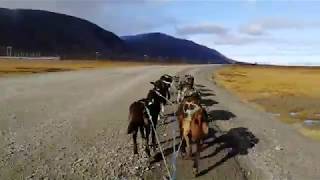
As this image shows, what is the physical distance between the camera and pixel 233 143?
15.0 m

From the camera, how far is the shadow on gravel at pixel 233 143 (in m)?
12.8

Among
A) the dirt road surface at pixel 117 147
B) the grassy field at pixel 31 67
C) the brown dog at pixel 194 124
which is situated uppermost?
the brown dog at pixel 194 124

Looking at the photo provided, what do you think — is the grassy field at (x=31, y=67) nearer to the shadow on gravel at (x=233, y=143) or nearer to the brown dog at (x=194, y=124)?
the shadow on gravel at (x=233, y=143)

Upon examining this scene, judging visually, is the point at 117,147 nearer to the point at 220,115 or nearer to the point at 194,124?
the point at 194,124

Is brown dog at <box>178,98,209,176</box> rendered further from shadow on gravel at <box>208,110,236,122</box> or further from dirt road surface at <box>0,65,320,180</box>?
shadow on gravel at <box>208,110,236,122</box>

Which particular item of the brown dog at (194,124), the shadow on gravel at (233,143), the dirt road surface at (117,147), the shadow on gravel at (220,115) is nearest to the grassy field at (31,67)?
the shadow on gravel at (220,115)

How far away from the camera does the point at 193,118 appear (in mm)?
11055

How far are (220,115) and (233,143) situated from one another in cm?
726

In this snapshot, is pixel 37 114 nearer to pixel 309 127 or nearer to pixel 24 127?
pixel 24 127

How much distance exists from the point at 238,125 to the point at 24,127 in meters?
7.45

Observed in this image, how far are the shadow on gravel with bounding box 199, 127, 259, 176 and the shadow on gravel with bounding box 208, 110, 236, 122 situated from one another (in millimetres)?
2874

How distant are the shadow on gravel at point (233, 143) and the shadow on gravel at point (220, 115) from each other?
287 centimetres

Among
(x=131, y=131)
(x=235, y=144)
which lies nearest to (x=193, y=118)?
(x=131, y=131)

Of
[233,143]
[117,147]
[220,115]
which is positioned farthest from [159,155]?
[220,115]
